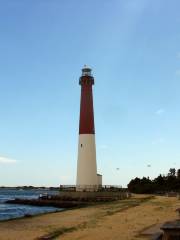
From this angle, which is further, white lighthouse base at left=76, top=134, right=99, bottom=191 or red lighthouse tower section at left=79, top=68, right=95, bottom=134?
red lighthouse tower section at left=79, top=68, right=95, bottom=134

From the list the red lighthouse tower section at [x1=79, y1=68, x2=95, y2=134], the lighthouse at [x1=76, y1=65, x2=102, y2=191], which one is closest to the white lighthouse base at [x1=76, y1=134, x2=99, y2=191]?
the lighthouse at [x1=76, y1=65, x2=102, y2=191]

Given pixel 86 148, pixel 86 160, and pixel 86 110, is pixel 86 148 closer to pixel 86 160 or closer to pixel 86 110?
pixel 86 160

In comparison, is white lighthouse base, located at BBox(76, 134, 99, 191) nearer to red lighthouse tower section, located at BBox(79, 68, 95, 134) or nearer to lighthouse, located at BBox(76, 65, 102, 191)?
lighthouse, located at BBox(76, 65, 102, 191)

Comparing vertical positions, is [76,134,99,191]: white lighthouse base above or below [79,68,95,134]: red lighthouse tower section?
below

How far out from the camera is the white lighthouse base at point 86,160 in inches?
2048

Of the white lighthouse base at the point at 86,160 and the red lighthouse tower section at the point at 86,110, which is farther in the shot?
the red lighthouse tower section at the point at 86,110

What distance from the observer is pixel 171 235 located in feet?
34.3

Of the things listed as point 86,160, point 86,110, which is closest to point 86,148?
point 86,160

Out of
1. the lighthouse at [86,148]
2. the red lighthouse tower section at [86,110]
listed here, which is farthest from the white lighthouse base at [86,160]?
the red lighthouse tower section at [86,110]

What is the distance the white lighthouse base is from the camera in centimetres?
5203

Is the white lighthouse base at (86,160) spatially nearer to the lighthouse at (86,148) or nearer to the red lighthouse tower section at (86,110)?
the lighthouse at (86,148)

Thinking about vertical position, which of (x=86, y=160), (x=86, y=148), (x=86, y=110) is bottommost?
(x=86, y=160)

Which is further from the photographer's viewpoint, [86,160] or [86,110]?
[86,110]

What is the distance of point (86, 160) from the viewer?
52.0 meters
